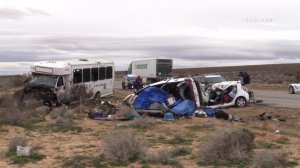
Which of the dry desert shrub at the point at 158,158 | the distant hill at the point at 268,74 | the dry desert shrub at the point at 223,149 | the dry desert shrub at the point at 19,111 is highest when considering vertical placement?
the dry desert shrub at the point at 223,149

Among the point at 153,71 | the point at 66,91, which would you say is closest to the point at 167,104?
the point at 66,91

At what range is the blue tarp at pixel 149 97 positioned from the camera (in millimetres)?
21203

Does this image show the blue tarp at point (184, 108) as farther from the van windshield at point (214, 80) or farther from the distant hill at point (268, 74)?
the distant hill at point (268, 74)

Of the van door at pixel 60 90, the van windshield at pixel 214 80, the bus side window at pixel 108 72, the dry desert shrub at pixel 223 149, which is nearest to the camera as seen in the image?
the dry desert shrub at pixel 223 149

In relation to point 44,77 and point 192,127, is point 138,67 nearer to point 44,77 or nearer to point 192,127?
point 44,77

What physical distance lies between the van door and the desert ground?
5.17 metres

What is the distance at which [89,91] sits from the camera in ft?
94.8

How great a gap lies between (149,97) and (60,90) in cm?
688

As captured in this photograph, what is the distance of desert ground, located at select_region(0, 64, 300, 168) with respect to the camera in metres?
10.4

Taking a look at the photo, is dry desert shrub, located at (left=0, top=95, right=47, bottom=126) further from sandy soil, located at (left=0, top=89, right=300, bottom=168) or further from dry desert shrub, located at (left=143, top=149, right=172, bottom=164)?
dry desert shrub, located at (left=143, top=149, right=172, bottom=164)

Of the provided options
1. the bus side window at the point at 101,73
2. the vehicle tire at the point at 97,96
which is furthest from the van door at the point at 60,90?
the bus side window at the point at 101,73

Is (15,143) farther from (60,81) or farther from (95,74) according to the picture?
(95,74)

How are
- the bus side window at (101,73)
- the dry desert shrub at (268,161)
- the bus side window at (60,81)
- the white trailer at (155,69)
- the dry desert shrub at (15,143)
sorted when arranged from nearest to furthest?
the dry desert shrub at (268,161)
the dry desert shrub at (15,143)
the bus side window at (60,81)
the bus side window at (101,73)
the white trailer at (155,69)

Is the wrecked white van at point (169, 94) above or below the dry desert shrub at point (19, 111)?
above
